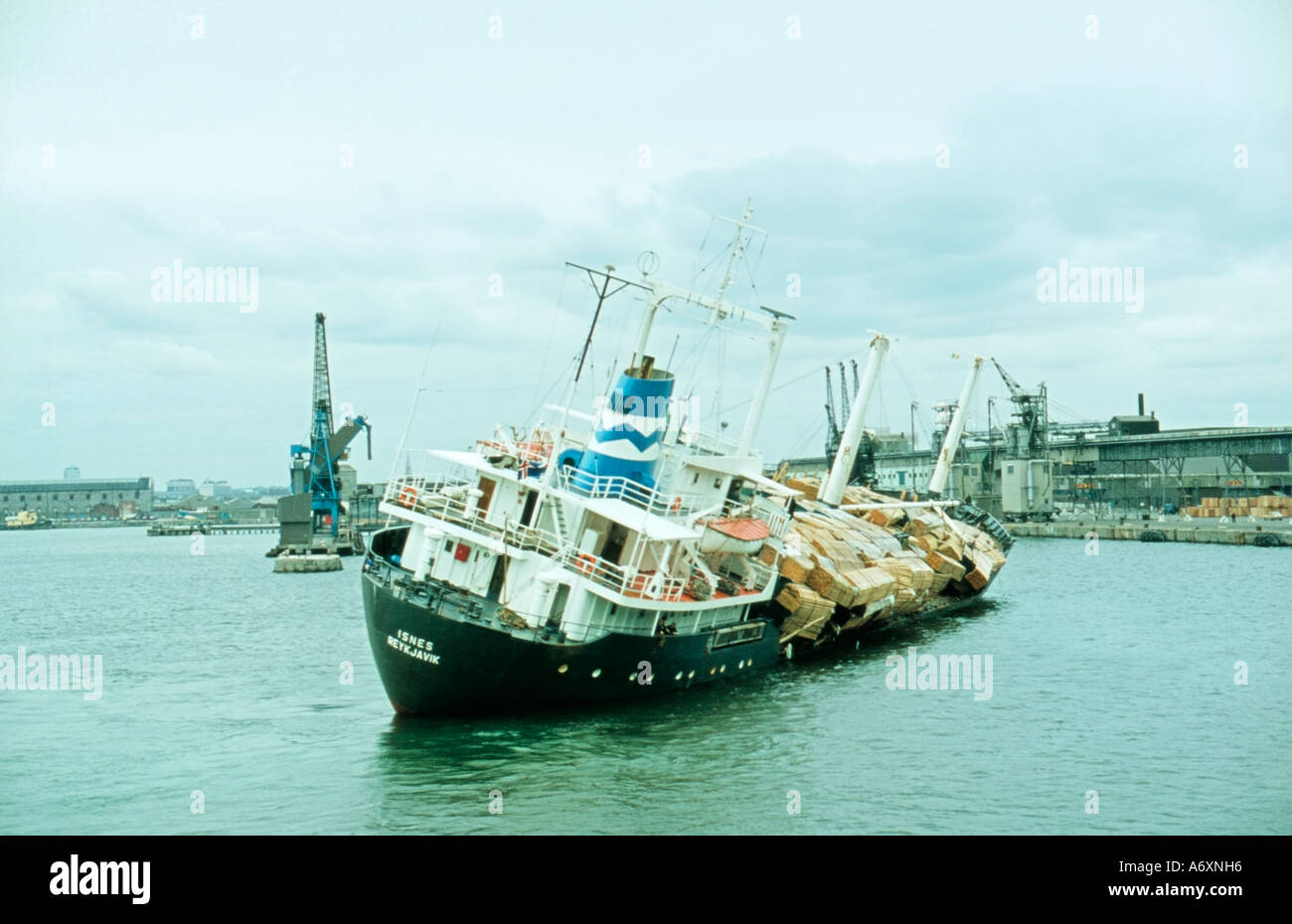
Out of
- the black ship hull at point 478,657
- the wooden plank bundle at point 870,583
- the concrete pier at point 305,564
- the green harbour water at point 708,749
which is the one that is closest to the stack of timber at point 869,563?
the wooden plank bundle at point 870,583

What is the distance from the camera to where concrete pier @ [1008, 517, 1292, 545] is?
10000 centimetres

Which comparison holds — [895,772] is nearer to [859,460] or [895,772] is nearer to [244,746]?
[244,746]

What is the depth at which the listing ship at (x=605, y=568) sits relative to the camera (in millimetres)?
24375

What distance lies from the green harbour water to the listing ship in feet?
3.79

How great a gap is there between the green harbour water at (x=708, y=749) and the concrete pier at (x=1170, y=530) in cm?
6473

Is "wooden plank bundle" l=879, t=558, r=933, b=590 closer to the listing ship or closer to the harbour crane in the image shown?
the listing ship

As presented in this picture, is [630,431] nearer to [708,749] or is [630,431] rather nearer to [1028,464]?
[708,749]

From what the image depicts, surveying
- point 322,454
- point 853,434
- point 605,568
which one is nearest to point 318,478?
point 322,454

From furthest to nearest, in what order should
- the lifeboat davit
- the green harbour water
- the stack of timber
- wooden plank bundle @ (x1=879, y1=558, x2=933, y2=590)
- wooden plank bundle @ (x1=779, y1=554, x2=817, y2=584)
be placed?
wooden plank bundle @ (x1=879, y1=558, x2=933, y2=590) → the stack of timber → wooden plank bundle @ (x1=779, y1=554, x2=817, y2=584) → the lifeboat davit → the green harbour water

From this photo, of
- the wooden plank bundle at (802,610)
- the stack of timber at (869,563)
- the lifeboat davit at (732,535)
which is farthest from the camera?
the stack of timber at (869,563)

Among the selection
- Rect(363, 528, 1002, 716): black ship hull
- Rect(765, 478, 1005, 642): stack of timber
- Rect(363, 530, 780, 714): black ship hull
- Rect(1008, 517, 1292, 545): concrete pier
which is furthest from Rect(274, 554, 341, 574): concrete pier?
Rect(1008, 517, 1292, 545): concrete pier

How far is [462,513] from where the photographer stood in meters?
27.7

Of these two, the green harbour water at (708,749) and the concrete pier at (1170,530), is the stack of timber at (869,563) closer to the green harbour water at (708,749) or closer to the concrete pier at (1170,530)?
the green harbour water at (708,749)
